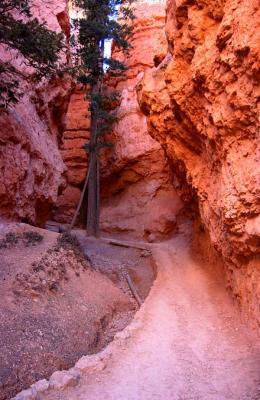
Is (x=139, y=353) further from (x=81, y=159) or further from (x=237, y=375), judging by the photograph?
(x=81, y=159)

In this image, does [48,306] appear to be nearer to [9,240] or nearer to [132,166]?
[9,240]

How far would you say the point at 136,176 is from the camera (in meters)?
24.0

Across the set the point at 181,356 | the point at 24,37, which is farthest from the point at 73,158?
the point at 181,356

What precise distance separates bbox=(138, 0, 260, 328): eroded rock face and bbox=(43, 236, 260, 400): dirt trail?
0.86 metres

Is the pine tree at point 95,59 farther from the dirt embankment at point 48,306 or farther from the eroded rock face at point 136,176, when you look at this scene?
the dirt embankment at point 48,306

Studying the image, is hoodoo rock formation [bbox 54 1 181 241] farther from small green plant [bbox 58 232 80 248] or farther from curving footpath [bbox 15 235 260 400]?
curving footpath [bbox 15 235 260 400]

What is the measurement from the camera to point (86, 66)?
19719mm

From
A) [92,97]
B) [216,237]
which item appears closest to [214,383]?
[216,237]

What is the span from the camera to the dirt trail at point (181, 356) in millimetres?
6281

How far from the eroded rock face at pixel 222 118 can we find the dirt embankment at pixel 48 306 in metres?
3.64

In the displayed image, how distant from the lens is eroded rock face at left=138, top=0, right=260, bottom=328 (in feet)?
24.8

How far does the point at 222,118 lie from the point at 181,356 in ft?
17.0

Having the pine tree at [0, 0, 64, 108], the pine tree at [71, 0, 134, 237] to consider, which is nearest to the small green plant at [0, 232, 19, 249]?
the pine tree at [0, 0, 64, 108]

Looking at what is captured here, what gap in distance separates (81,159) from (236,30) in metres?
19.1
